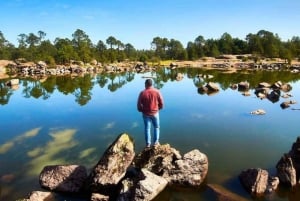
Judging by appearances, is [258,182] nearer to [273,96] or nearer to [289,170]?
[289,170]

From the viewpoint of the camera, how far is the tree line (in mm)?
134375

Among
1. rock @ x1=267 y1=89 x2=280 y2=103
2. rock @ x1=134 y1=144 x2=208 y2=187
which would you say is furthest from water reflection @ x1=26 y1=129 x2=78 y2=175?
rock @ x1=267 y1=89 x2=280 y2=103

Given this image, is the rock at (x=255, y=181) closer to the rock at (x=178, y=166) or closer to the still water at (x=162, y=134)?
the still water at (x=162, y=134)

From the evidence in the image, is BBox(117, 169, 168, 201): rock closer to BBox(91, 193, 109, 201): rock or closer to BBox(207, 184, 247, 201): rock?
BBox(91, 193, 109, 201): rock

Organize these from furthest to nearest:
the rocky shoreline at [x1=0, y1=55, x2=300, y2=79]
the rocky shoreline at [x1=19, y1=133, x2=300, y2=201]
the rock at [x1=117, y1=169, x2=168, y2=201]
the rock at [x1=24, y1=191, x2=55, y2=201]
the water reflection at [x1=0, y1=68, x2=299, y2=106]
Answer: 1. the rocky shoreline at [x1=0, y1=55, x2=300, y2=79]
2. the water reflection at [x1=0, y1=68, x2=299, y2=106]
3. the rocky shoreline at [x1=19, y1=133, x2=300, y2=201]
4. the rock at [x1=24, y1=191, x2=55, y2=201]
5. the rock at [x1=117, y1=169, x2=168, y2=201]

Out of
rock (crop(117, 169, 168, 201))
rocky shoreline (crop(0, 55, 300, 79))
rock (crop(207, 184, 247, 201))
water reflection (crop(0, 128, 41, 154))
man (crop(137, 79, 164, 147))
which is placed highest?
man (crop(137, 79, 164, 147))

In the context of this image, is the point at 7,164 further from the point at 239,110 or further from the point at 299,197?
the point at 239,110

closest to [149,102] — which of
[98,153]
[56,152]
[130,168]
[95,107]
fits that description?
[130,168]

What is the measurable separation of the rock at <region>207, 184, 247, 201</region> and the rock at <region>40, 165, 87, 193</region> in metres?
5.40

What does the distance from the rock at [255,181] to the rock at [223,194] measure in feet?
2.41

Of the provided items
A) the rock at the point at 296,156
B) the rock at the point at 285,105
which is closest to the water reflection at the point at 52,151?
the rock at the point at 296,156

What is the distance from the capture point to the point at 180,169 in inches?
557

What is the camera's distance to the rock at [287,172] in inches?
537

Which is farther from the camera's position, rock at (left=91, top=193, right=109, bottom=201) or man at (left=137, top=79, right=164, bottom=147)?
man at (left=137, top=79, right=164, bottom=147)
